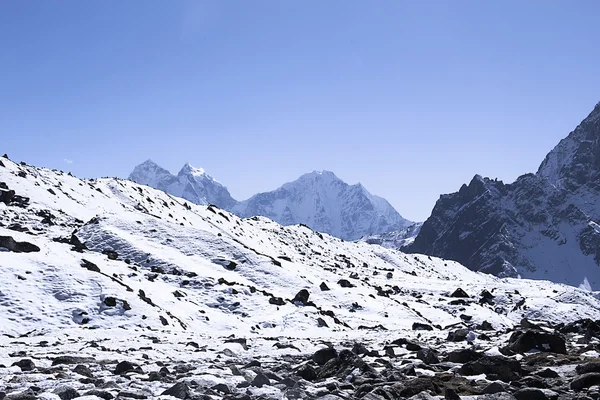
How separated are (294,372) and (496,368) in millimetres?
6643

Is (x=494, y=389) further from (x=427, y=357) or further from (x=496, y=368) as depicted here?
(x=427, y=357)

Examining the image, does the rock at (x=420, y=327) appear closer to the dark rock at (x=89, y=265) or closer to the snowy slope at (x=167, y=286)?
the snowy slope at (x=167, y=286)

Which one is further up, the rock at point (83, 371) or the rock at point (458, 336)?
the rock at point (83, 371)

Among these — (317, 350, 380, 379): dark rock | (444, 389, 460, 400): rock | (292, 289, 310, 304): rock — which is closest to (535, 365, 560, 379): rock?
(444, 389, 460, 400): rock

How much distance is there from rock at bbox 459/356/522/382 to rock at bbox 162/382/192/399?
8512 mm

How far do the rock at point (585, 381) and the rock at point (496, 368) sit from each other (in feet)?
6.18

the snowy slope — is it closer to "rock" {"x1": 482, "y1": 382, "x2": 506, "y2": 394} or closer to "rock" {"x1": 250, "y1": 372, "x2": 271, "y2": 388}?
"rock" {"x1": 250, "y1": 372, "x2": 271, "y2": 388}

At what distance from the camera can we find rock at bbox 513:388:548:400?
11.1 m

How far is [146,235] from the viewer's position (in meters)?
63.7

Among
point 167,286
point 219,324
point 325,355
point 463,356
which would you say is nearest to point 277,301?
point 219,324

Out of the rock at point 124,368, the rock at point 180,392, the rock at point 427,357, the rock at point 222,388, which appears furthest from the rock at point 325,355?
the rock at point 180,392

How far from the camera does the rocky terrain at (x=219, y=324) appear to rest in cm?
1359

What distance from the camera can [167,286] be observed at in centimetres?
4759

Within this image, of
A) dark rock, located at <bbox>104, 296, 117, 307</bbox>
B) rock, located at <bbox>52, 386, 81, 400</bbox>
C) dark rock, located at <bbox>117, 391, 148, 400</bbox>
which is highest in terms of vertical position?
dark rock, located at <bbox>104, 296, 117, 307</bbox>
